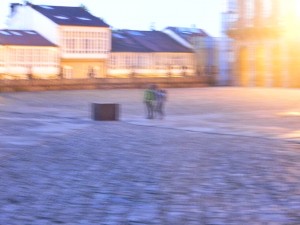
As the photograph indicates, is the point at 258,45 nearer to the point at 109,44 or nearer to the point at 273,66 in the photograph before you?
the point at 273,66

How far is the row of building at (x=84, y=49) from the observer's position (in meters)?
64.8

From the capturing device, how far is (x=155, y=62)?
2948 inches

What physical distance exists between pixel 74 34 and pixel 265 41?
2039cm

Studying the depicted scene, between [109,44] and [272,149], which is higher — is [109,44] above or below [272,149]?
above

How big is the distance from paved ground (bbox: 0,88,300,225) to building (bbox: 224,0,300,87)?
3471 centimetres

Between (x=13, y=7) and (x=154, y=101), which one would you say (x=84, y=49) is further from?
(x=154, y=101)

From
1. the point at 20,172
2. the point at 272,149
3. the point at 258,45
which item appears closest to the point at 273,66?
the point at 258,45

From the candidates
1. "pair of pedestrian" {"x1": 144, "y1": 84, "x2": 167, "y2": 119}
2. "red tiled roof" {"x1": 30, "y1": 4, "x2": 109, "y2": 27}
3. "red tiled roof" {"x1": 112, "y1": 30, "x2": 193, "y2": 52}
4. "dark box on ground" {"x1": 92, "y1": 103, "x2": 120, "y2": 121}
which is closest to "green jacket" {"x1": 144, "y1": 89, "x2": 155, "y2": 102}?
"pair of pedestrian" {"x1": 144, "y1": 84, "x2": 167, "y2": 119}

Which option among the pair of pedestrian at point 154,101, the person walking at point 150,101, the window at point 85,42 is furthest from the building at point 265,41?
the person walking at point 150,101

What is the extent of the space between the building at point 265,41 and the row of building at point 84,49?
9.25 ft

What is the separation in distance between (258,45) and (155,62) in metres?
17.5

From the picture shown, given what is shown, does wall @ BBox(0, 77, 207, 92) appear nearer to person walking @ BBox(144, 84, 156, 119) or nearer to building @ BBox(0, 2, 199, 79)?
building @ BBox(0, 2, 199, 79)

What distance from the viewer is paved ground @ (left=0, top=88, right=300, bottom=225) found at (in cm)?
809

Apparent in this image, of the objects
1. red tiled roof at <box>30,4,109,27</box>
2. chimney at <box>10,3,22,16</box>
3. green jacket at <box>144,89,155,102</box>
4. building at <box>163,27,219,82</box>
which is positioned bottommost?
green jacket at <box>144,89,155,102</box>
